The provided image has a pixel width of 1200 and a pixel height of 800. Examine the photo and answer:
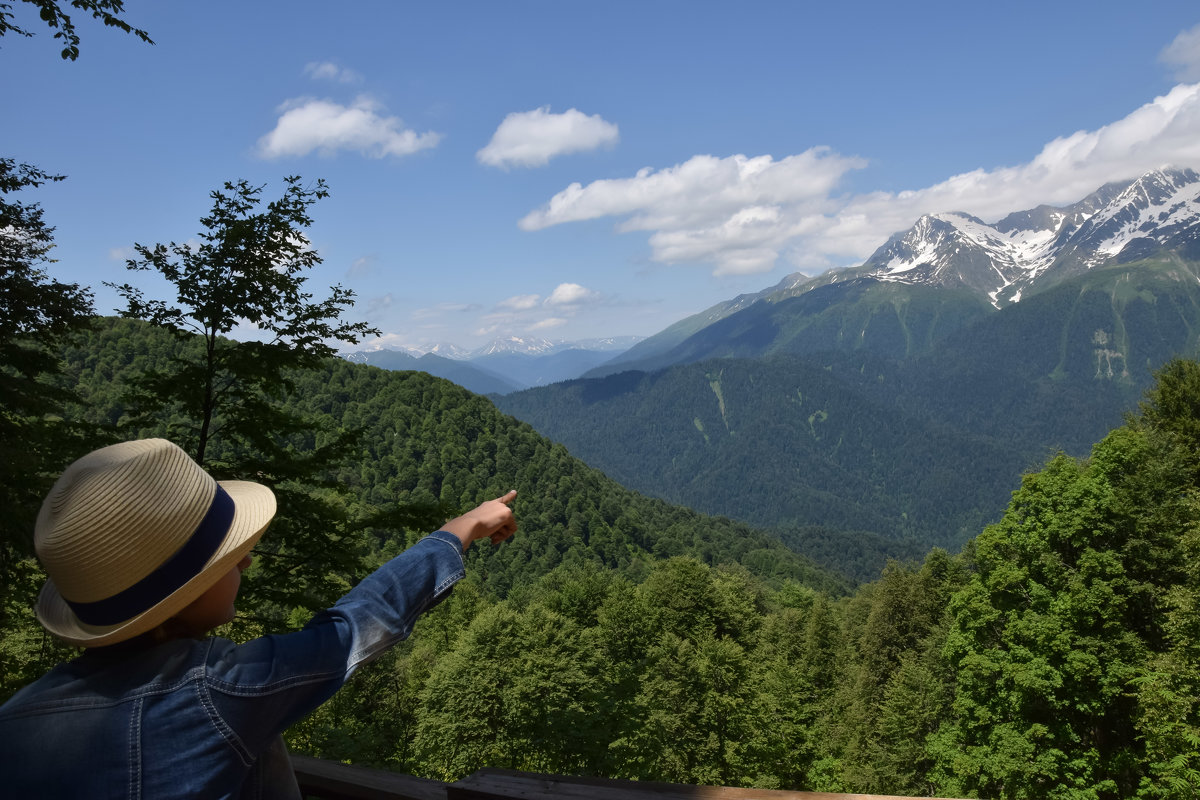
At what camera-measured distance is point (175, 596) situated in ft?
4.44

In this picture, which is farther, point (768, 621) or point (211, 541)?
point (768, 621)

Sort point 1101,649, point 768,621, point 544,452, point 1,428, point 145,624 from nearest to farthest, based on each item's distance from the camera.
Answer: point 145,624 → point 1,428 → point 1101,649 → point 768,621 → point 544,452

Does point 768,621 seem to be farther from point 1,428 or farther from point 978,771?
point 1,428

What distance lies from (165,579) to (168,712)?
0.24 meters

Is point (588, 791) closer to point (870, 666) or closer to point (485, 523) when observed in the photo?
point (485, 523)

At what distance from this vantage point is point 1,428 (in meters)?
8.33

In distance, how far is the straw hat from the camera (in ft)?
4.24

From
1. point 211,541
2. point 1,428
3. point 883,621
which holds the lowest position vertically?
point 883,621

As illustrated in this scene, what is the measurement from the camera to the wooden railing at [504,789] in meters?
2.54

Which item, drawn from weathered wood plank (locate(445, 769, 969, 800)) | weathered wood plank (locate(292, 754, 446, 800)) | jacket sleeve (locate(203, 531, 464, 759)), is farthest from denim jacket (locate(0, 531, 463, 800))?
weathered wood plank (locate(292, 754, 446, 800))

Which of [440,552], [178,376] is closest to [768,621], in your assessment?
[178,376]

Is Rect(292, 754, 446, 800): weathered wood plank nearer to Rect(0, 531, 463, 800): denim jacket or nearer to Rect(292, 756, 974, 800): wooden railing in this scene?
Rect(292, 756, 974, 800): wooden railing

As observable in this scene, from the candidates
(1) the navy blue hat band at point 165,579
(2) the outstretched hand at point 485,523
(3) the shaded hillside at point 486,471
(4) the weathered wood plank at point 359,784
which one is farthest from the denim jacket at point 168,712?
(3) the shaded hillside at point 486,471

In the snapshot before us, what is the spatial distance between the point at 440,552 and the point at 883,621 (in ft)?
112
